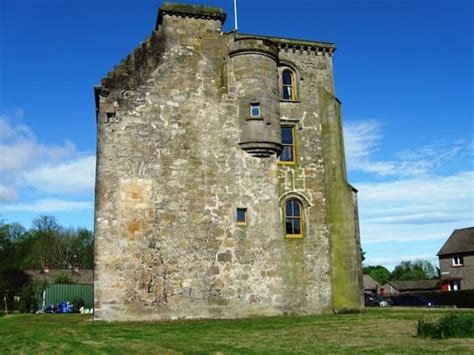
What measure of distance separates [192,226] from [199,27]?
9392 millimetres

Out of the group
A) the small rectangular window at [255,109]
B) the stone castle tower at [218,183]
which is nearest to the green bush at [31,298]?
the stone castle tower at [218,183]

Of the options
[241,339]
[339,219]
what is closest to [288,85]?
[339,219]

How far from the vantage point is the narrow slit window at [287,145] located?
80.4ft

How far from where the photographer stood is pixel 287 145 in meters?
24.7

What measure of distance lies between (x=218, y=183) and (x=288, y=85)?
648cm

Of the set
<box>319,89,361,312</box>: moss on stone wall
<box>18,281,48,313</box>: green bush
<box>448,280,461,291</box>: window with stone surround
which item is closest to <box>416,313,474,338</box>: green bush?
<box>319,89,361,312</box>: moss on stone wall

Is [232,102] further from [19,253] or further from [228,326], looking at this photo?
[19,253]

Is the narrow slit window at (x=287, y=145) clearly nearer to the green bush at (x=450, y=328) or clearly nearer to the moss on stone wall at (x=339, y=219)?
the moss on stone wall at (x=339, y=219)

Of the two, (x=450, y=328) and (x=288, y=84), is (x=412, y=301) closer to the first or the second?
(x=288, y=84)

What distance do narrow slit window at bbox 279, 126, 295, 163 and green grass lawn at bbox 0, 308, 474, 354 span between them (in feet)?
28.4

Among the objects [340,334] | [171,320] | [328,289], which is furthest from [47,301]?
[340,334]

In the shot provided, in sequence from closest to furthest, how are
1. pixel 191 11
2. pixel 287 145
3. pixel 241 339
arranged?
pixel 241 339 → pixel 191 11 → pixel 287 145

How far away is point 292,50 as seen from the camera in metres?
25.6

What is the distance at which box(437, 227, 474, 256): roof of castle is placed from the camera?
54737mm
